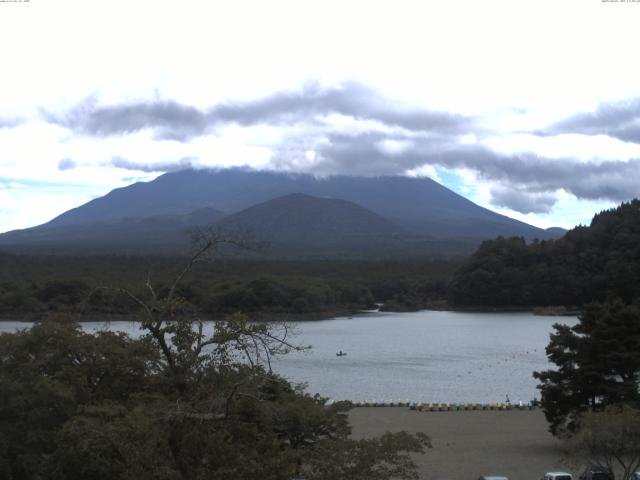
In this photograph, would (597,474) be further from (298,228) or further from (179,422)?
(298,228)

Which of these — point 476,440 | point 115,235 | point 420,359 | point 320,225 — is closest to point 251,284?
point 420,359

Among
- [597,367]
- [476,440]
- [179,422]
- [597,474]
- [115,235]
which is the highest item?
[115,235]

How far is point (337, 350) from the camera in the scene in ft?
136

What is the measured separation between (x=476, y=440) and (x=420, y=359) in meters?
19.1

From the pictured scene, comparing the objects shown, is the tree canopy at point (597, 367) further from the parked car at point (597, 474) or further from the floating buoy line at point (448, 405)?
the floating buoy line at point (448, 405)

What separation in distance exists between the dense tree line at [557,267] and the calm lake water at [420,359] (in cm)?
1106

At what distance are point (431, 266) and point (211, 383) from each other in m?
86.2

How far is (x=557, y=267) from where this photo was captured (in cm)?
7188

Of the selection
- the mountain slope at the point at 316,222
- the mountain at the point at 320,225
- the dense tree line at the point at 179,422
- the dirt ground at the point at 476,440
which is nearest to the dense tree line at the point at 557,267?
the dirt ground at the point at 476,440

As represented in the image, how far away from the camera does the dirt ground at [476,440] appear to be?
49.1 feet

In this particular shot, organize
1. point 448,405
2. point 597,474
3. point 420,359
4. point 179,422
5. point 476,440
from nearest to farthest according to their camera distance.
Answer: point 179,422 → point 597,474 → point 476,440 → point 448,405 → point 420,359

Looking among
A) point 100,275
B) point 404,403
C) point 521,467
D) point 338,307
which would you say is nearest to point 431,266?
point 338,307

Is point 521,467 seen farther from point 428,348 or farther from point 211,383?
point 428,348

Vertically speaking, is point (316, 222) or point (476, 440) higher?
point (316, 222)
